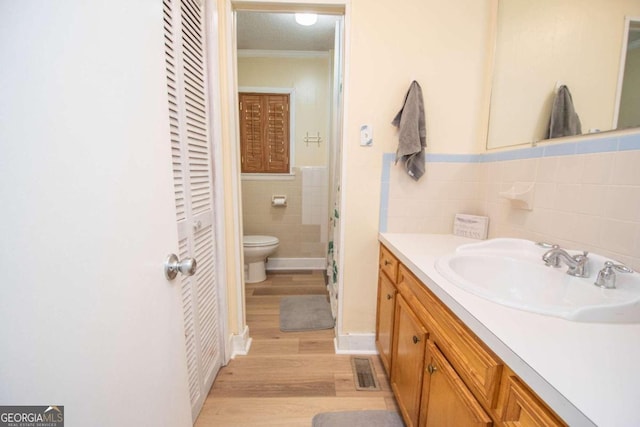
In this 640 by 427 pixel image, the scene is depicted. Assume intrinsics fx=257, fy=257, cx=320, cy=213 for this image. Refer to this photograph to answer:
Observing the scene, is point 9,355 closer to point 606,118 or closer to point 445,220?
point 606,118

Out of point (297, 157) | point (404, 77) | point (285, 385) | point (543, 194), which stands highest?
point (404, 77)

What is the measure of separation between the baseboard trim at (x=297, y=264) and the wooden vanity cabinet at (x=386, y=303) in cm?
165

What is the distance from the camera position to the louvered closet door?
39.8 inches

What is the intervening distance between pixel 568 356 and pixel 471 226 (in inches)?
42.2

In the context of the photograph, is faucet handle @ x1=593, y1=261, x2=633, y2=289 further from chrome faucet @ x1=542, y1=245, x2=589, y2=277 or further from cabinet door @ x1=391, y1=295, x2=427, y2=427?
cabinet door @ x1=391, y1=295, x2=427, y2=427

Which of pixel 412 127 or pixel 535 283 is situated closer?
pixel 535 283

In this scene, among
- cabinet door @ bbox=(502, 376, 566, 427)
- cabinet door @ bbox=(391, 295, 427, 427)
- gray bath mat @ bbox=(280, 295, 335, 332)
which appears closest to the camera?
cabinet door @ bbox=(502, 376, 566, 427)

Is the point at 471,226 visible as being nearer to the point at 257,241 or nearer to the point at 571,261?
the point at 571,261

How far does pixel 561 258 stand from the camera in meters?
0.89

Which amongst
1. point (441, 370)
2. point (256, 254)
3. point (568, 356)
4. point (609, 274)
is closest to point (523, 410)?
point (568, 356)

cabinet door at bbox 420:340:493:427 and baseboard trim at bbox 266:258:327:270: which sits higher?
cabinet door at bbox 420:340:493:427

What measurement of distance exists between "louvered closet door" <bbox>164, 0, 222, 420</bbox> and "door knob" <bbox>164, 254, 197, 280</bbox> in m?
0.42

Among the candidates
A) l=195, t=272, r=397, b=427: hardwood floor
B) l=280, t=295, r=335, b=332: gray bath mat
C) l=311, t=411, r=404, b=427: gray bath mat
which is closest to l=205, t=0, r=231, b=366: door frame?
l=195, t=272, r=397, b=427: hardwood floor
